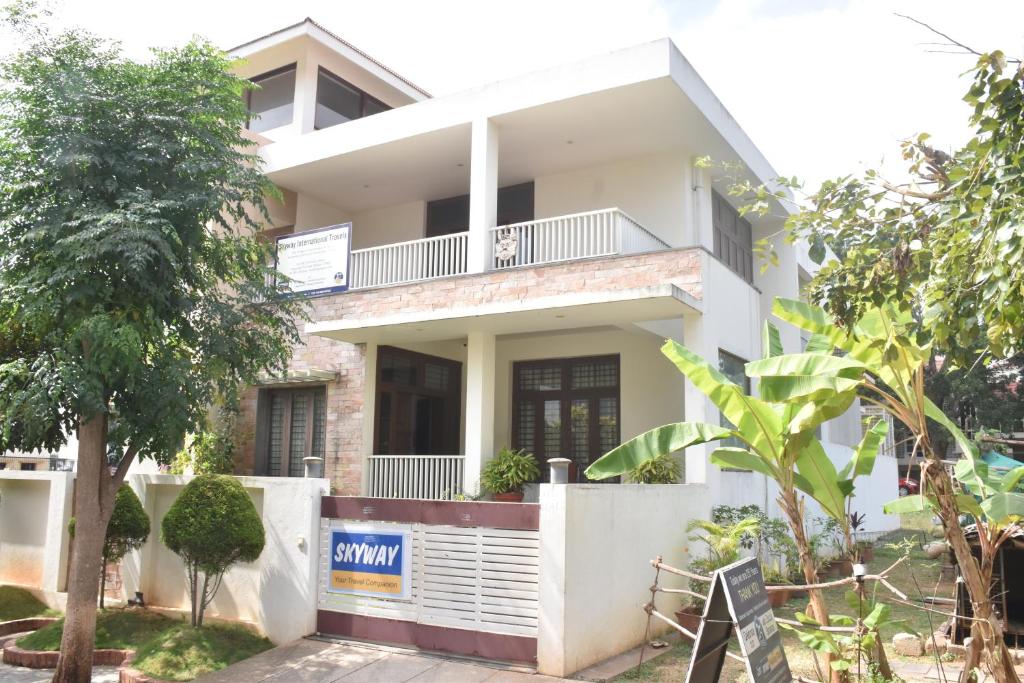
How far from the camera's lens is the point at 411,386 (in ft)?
48.6

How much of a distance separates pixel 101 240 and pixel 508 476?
6.50 metres

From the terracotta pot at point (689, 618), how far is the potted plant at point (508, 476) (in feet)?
10.9

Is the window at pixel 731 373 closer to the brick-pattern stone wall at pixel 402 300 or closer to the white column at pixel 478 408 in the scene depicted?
the brick-pattern stone wall at pixel 402 300

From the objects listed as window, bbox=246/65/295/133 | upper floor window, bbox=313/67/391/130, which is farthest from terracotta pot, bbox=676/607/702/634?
window, bbox=246/65/295/133

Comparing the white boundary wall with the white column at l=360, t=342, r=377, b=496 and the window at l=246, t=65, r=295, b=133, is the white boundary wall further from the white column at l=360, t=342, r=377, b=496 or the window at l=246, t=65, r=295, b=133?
the window at l=246, t=65, r=295, b=133

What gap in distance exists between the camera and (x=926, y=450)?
17.4 feet

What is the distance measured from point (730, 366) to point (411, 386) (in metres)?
5.74

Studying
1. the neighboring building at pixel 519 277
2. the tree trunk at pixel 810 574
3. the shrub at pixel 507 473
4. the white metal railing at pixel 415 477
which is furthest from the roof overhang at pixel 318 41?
the tree trunk at pixel 810 574

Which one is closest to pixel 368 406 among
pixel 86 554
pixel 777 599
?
pixel 86 554

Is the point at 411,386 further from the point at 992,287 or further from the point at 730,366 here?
the point at 992,287

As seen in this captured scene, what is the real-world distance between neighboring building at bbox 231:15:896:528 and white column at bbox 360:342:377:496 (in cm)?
5

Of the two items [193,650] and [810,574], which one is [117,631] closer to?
[193,650]

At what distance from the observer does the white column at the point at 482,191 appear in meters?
12.8

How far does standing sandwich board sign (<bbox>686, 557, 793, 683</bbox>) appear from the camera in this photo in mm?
4629
